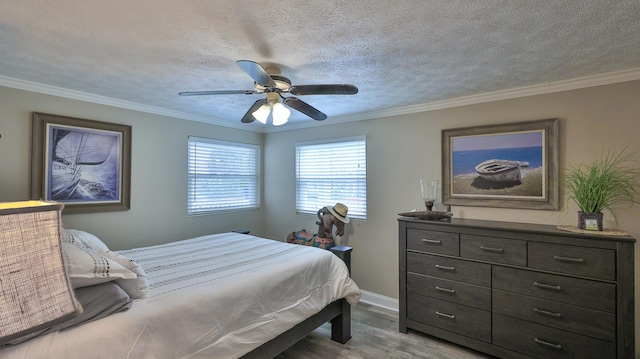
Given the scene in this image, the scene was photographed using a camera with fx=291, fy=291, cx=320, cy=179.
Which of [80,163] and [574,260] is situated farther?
[80,163]

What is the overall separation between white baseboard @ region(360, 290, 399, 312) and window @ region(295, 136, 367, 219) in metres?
0.98

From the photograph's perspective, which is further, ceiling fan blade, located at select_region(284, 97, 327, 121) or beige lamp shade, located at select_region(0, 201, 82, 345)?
ceiling fan blade, located at select_region(284, 97, 327, 121)

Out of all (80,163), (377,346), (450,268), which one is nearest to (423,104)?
(450,268)

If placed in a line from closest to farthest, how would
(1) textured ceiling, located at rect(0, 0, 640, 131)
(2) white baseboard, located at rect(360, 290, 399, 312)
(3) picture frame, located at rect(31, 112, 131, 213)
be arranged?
(1) textured ceiling, located at rect(0, 0, 640, 131) → (3) picture frame, located at rect(31, 112, 131, 213) → (2) white baseboard, located at rect(360, 290, 399, 312)

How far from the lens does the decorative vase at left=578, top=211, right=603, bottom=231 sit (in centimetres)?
222

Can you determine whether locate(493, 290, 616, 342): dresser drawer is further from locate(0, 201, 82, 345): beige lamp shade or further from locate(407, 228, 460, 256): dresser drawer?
locate(0, 201, 82, 345): beige lamp shade

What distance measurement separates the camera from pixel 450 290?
2.68 meters

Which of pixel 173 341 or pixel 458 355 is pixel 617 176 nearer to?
pixel 458 355

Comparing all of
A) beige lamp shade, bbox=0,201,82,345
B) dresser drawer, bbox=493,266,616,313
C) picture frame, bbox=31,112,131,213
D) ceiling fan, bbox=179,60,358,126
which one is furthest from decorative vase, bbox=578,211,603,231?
picture frame, bbox=31,112,131,213

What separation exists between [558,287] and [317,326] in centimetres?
191

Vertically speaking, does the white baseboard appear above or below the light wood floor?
above

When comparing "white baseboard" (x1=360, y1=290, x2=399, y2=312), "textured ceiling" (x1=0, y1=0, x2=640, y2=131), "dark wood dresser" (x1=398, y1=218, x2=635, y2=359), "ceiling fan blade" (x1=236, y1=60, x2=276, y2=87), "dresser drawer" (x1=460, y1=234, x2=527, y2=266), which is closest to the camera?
"textured ceiling" (x1=0, y1=0, x2=640, y2=131)

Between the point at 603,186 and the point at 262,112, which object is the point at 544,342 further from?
the point at 262,112

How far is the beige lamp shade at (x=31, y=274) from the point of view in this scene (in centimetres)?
59
